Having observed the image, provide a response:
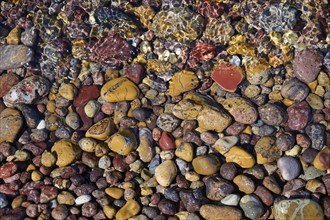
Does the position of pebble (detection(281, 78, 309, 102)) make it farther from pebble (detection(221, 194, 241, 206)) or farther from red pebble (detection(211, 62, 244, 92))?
pebble (detection(221, 194, 241, 206))

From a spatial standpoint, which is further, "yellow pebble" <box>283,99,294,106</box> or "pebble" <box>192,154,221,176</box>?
"yellow pebble" <box>283,99,294,106</box>

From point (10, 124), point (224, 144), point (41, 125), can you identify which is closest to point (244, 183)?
point (224, 144)

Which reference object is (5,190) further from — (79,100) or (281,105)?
(281,105)

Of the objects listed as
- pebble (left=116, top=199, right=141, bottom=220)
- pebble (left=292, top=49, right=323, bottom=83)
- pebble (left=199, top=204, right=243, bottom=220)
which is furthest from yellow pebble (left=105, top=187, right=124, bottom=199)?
pebble (left=292, top=49, right=323, bottom=83)

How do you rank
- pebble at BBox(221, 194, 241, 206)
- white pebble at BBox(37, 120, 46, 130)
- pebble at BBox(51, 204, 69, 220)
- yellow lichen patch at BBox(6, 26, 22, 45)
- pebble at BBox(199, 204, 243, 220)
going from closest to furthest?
pebble at BBox(199, 204, 243, 220)
pebble at BBox(221, 194, 241, 206)
pebble at BBox(51, 204, 69, 220)
white pebble at BBox(37, 120, 46, 130)
yellow lichen patch at BBox(6, 26, 22, 45)

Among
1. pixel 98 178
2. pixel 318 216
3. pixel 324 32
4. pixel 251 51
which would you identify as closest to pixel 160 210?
pixel 98 178

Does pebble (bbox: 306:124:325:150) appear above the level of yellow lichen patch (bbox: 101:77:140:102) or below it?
above

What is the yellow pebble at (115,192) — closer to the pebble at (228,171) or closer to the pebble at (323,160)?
the pebble at (228,171)
